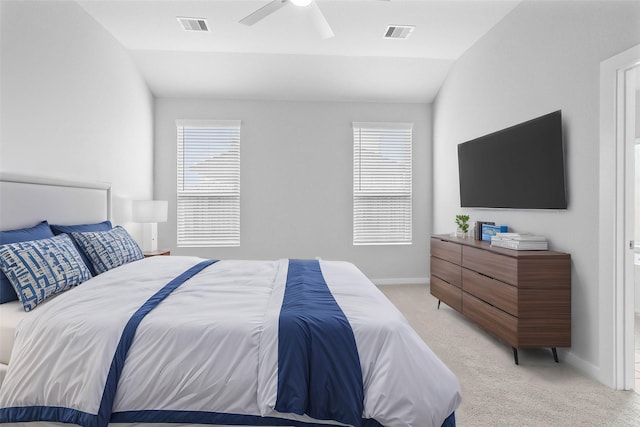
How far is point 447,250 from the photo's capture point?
3873 mm

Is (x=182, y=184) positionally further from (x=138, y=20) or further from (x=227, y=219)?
(x=138, y=20)

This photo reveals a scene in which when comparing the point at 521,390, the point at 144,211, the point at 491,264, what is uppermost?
the point at 144,211

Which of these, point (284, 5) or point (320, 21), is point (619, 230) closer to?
point (320, 21)

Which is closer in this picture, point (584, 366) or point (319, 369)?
point (319, 369)

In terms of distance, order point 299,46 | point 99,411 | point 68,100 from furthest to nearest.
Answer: point 299,46, point 68,100, point 99,411

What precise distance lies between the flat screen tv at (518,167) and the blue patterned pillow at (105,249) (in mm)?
3313

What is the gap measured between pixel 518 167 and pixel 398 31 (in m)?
1.89

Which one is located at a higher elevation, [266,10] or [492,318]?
[266,10]

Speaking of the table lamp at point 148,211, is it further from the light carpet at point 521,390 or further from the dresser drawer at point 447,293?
the dresser drawer at point 447,293

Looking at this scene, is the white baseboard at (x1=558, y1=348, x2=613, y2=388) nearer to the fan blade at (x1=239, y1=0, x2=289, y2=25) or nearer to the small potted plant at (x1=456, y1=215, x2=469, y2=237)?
the small potted plant at (x1=456, y1=215, x2=469, y2=237)

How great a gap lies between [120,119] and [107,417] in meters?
3.45

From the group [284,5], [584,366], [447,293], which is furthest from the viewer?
[447,293]

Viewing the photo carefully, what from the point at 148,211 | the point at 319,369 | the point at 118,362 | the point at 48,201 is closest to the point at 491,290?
the point at 319,369

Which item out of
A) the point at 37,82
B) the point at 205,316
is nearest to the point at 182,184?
the point at 37,82
